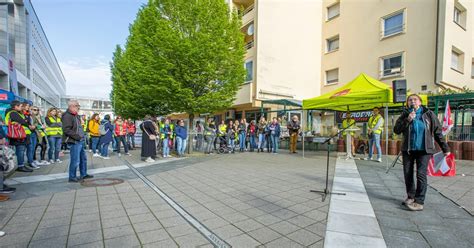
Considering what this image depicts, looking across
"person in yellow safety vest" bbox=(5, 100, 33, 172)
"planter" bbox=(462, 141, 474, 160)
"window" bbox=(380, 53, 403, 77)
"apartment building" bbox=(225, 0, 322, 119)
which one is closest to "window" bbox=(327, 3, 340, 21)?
"apartment building" bbox=(225, 0, 322, 119)

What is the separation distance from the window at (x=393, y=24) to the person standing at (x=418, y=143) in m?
16.3

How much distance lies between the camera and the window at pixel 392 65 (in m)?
17.0

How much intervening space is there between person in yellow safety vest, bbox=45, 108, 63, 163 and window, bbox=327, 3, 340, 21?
21.9 meters

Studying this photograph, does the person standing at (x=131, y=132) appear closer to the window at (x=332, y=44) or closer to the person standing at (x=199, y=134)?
the person standing at (x=199, y=134)

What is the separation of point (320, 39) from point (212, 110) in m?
15.5

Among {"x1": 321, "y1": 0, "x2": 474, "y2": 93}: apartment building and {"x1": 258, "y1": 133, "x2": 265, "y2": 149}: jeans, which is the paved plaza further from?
{"x1": 321, "y1": 0, "x2": 474, "y2": 93}: apartment building

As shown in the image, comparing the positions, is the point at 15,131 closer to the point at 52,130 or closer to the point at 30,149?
the point at 30,149

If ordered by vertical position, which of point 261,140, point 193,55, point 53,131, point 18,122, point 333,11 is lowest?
point 261,140

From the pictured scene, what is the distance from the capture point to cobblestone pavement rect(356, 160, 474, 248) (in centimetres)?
293

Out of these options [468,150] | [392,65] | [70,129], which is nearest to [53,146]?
[70,129]

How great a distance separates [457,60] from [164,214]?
22.1 m

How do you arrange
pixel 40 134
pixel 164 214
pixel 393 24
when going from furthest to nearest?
pixel 393 24, pixel 40 134, pixel 164 214

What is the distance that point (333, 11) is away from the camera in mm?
22422

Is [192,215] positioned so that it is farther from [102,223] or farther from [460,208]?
[460,208]
